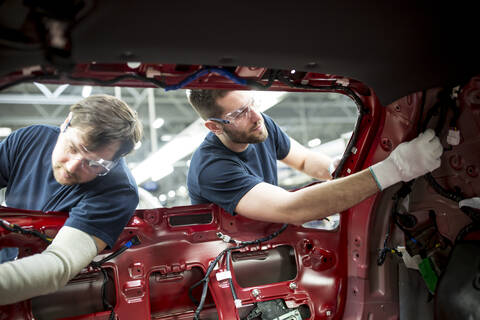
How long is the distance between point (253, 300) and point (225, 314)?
0.65 ft

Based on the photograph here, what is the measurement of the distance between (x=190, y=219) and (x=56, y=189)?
863 millimetres

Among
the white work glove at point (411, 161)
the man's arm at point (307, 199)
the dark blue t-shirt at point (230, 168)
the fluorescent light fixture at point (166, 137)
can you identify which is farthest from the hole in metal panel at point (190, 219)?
the fluorescent light fixture at point (166, 137)

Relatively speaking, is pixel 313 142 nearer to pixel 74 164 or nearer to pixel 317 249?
pixel 317 249

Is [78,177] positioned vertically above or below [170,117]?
below

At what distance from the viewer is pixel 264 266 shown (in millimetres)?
2715

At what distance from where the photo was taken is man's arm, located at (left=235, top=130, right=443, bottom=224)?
211 centimetres

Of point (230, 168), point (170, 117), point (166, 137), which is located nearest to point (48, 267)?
point (230, 168)

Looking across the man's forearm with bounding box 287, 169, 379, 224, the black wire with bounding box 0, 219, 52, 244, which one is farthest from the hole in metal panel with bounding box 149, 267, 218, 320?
the man's forearm with bounding box 287, 169, 379, 224

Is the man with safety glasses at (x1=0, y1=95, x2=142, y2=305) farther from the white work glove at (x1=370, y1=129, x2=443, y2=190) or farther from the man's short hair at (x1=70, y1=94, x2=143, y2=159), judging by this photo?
the white work glove at (x1=370, y1=129, x2=443, y2=190)

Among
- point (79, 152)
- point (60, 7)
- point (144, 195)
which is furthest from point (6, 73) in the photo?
point (144, 195)

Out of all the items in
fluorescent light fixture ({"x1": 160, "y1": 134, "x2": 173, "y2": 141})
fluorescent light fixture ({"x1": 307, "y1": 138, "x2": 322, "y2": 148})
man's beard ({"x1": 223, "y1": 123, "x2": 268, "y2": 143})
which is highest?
man's beard ({"x1": 223, "y1": 123, "x2": 268, "y2": 143})

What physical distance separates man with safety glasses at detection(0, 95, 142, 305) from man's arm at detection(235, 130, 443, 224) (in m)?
0.77

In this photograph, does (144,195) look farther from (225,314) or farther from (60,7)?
(60,7)

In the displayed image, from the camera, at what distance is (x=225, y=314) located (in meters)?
2.46
